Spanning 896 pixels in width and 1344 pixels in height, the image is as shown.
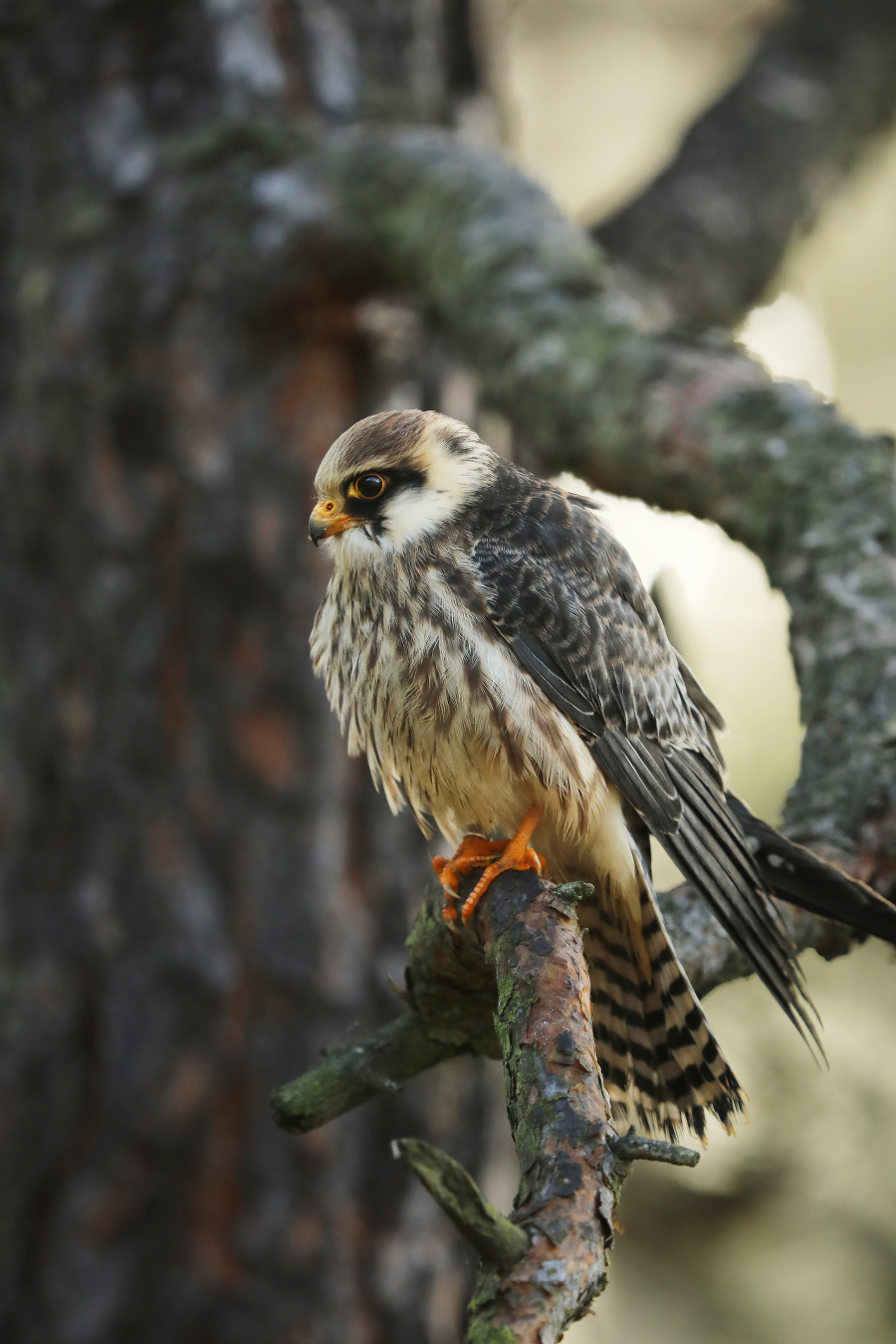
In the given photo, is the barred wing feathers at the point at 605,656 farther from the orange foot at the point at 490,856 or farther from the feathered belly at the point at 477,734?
the orange foot at the point at 490,856

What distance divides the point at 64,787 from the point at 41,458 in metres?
1.02

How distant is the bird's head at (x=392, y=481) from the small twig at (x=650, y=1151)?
1420 mm

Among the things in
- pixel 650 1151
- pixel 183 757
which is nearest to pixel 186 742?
pixel 183 757

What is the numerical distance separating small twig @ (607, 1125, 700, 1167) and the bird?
41.8 inches

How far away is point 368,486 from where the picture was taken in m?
2.37

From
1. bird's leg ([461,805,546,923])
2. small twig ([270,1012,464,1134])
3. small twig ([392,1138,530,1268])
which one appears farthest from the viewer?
bird's leg ([461,805,546,923])

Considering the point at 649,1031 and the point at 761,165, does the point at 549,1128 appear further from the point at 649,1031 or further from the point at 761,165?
the point at 761,165

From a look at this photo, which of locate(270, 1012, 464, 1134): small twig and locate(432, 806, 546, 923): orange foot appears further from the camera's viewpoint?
locate(432, 806, 546, 923): orange foot

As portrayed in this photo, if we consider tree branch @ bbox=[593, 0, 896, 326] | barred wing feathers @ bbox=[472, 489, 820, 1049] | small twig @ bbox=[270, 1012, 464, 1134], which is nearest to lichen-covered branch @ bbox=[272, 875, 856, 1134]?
small twig @ bbox=[270, 1012, 464, 1134]

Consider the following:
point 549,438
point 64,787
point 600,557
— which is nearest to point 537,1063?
point 600,557

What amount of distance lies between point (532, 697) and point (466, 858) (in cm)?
35

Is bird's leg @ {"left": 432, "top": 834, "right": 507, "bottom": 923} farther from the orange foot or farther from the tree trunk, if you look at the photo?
the tree trunk

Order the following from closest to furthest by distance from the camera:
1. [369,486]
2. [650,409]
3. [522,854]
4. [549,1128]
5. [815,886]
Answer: [549,1128] → [815,886] → [522,854] → [369,486] → [650,409]

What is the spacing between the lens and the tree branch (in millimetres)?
4211
